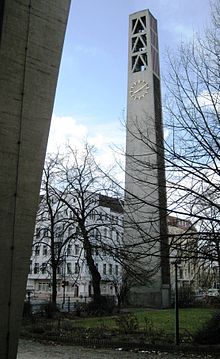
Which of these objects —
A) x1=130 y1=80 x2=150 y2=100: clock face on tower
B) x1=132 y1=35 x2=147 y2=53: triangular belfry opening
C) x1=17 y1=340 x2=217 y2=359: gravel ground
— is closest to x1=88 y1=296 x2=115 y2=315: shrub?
x1=17 y1=340 x2=217 y2=359: gravel ground

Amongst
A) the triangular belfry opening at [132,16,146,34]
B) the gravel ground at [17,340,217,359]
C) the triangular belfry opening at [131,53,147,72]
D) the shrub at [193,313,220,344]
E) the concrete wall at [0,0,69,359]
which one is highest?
the triangular belfry opening at [132,16,146,34]

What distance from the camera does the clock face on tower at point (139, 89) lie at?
106 ft

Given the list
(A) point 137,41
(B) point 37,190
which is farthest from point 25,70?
(A) point 137,41

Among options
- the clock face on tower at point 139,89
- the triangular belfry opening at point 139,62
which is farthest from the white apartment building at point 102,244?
the triangular belfry opening at point 139,62

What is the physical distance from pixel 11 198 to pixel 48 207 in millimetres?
19785

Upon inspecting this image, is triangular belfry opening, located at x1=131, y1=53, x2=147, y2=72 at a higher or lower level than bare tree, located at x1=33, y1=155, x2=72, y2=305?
higher

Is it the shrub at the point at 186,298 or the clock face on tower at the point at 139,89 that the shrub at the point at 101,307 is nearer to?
the shrub at the point at 186,298

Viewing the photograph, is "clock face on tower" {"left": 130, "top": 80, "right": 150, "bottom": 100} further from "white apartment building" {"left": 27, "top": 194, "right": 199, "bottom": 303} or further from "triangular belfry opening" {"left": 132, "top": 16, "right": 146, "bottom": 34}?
"white apartment building" {"left": 27, "top": 194, "right": 199, "bottom": 303}

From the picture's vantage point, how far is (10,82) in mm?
6102

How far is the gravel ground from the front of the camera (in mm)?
10938

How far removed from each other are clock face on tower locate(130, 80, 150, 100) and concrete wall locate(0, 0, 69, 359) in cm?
2623

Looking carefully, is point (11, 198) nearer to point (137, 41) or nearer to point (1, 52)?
point (1, 52)

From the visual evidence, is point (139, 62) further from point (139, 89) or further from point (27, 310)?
point (27, 310)

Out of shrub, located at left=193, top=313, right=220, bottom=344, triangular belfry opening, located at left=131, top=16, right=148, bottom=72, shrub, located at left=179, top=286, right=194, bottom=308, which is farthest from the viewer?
triangular belfry opening, located at left=131, top=16, right=148, bottom=72
